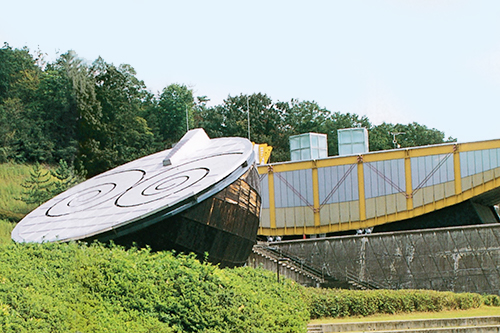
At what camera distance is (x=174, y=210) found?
15430mm

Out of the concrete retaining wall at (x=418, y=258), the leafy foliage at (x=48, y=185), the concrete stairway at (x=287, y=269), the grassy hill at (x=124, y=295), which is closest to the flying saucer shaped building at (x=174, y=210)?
the grassy hill at (x=124, y=295)

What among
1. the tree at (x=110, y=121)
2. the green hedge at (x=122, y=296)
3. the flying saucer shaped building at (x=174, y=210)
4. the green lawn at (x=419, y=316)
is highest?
the tree at (x=110, y=121)

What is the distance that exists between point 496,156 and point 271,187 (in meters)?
10.5

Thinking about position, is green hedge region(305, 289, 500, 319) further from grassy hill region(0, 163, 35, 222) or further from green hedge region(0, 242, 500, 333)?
grassy hill region(0, 163, 35, 222)

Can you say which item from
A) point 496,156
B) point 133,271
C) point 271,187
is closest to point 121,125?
point 271,187

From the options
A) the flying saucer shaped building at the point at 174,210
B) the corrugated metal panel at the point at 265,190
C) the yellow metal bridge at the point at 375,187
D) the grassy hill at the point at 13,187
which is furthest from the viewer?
the grassy hill at the point at 13,187

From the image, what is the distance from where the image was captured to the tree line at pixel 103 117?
3309 centimetres

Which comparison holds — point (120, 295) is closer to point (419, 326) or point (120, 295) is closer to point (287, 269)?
point (419, 326)

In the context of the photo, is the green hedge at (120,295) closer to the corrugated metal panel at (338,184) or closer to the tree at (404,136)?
the corrugated metal panel at (338,184)

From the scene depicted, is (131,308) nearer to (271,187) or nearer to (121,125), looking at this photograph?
(271,187)

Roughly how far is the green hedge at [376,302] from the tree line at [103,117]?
9.23m

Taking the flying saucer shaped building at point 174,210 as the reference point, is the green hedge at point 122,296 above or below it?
below

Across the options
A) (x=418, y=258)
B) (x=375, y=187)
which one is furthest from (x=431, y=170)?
(x=418, y=258)

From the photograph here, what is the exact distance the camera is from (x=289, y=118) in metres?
58.3
